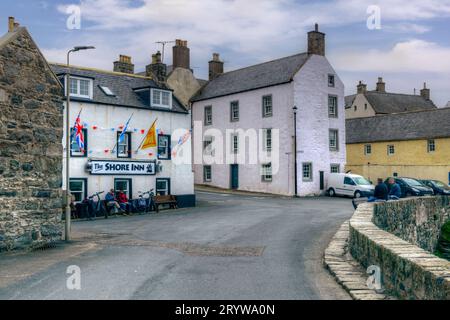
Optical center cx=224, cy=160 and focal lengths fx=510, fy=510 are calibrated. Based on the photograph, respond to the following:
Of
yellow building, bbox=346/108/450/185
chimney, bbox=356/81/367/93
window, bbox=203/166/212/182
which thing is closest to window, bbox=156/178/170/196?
window, bbox=203/166/212/182

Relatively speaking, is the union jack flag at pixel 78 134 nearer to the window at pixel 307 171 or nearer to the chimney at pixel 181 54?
the window at pixel 307 171

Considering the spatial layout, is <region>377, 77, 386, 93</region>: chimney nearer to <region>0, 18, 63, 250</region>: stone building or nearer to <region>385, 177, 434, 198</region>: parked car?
<region>385, 177, 434, 198</region>: parked car

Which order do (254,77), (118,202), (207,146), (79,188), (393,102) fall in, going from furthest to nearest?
(393,102) < (207,146) < (254,77) < (118,202) < (79,188)

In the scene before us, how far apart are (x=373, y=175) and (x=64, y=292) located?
44661 mm

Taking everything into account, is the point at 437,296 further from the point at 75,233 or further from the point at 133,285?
the point at 75,233

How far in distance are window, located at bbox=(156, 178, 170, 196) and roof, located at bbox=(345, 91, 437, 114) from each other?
42891 millimetres

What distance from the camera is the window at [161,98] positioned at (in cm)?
3098

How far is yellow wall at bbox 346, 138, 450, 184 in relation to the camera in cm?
4512

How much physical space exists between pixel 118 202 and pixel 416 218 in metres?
15.2

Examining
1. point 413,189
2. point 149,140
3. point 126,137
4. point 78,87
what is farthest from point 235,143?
point 78,87

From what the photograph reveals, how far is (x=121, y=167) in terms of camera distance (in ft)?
93.6

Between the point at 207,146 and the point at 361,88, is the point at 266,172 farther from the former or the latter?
the point at 361,88
